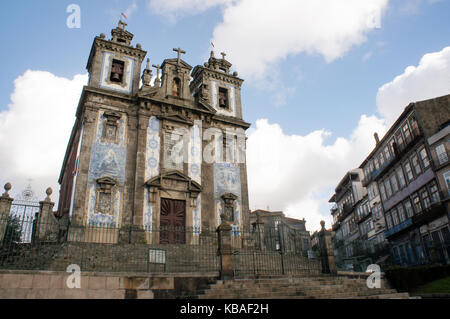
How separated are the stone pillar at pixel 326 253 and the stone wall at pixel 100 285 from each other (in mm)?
5153

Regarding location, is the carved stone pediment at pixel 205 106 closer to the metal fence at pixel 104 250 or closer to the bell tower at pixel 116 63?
the bell tower at pixel 116 63

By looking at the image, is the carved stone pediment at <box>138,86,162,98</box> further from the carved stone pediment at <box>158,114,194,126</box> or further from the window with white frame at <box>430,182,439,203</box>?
the window with white frame at <box>430,182,439,203</box>

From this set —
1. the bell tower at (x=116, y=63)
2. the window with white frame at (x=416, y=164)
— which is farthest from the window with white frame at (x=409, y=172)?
the bell tower at (x=116, y=63)

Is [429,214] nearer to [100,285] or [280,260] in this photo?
[280,260]

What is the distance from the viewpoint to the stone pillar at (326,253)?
45.5 ft

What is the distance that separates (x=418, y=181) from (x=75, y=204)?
24.0 metres

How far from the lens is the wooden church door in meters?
18.4

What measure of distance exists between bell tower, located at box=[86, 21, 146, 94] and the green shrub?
16.6 metres

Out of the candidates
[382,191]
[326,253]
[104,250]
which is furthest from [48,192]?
[382,191]

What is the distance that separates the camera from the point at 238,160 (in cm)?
2242

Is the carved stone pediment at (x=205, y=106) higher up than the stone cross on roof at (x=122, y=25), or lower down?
lower down

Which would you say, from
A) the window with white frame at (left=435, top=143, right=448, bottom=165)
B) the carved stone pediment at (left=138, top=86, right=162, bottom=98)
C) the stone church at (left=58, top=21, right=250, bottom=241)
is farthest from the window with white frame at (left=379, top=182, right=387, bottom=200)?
the carved stone pediment at (left=138, top=86, right=162, bottom=98)

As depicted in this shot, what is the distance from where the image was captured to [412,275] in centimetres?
1455
